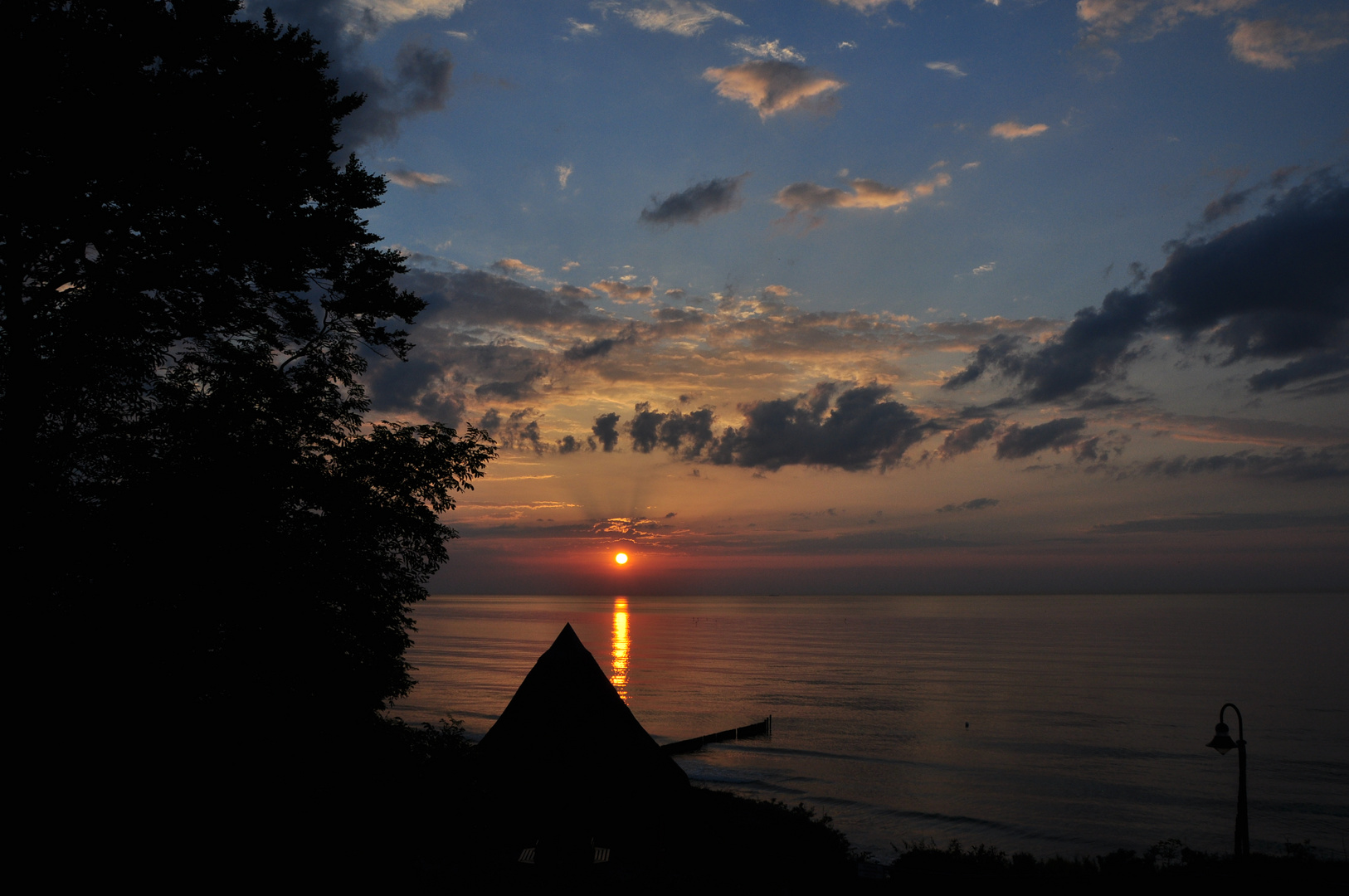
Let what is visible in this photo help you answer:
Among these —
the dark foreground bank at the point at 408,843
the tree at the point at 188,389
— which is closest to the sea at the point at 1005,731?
the dark foreground bank at the point at 408,843

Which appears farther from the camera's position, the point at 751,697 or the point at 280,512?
the point at 751,697

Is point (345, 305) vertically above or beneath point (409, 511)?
above

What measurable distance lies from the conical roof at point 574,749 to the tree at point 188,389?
3624 mm

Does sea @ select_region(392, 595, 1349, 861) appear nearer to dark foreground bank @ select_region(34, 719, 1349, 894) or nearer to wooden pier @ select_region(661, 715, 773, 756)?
wooden pier @ select_region(661, 715, 773, 756)

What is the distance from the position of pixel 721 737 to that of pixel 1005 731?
2200cm

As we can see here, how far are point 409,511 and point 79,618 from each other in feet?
23.1

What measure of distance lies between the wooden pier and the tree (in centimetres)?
3660

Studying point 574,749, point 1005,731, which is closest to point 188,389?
point 574,749

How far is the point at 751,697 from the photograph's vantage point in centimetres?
7856

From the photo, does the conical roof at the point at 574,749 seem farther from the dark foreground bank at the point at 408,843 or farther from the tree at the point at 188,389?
the tree at the point at 188,389

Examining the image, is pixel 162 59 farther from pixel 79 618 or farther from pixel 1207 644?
pixel 1207 644

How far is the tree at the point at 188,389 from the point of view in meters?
13.6

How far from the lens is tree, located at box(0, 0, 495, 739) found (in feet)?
44.7

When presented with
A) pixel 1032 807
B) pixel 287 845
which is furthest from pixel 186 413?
pixel 1032 807
